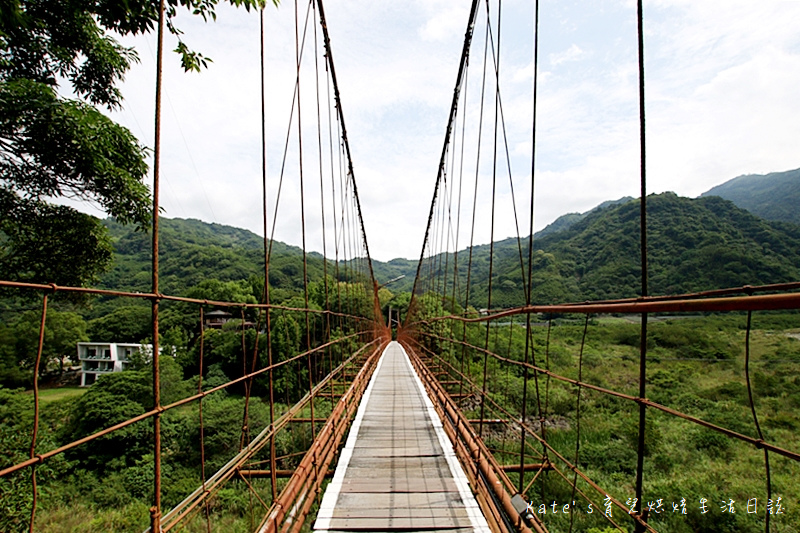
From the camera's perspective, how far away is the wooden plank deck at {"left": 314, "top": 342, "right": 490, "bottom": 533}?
67.8 inches

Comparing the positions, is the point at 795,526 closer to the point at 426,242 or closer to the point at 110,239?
the point at 426,242

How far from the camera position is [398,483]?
2.11 metres

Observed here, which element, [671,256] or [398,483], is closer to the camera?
[398,483]

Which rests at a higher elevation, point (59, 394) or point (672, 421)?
point (59, 394)

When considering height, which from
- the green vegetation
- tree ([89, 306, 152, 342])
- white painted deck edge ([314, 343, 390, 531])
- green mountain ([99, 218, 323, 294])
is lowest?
the green vegetation

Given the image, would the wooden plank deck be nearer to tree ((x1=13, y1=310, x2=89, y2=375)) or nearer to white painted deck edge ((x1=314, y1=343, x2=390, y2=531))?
white painted deck edge ((x1=314, y1=343, x2=390, y2=531))

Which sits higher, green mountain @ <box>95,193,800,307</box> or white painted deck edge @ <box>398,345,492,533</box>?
green mountain @ <box>95,193,800,307</box>

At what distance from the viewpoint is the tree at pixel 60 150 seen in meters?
2.94

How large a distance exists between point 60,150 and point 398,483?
3.86 meters

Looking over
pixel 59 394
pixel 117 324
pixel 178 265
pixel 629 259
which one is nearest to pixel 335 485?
pixel 117 324

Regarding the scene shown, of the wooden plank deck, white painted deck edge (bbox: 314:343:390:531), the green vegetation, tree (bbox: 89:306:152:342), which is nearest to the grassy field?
tree (bbox: 89:306:152:342)

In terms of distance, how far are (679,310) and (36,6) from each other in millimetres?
4925

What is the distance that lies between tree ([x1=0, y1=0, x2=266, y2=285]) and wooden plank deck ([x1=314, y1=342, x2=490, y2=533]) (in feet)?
9.55

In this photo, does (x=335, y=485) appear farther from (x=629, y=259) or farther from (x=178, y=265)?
(x=629, y=259)
